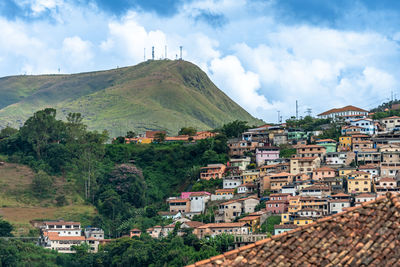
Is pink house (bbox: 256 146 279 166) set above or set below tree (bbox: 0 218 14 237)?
above

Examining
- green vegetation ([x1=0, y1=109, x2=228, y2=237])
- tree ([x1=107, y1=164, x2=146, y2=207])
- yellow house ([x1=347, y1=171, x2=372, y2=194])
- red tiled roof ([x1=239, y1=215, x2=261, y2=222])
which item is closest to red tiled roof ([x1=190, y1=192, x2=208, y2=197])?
green vegetation ([x1=0, y1=109, x2=228, y2=237])

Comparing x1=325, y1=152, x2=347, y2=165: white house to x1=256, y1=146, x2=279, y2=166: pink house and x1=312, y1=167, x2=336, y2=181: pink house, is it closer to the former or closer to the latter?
x1=312, y1=167, x2=336, y2=181: pink house

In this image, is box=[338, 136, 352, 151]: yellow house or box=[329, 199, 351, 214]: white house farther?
box=[338, 136, 352, 151]: yellow house

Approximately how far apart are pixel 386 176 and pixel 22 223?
30980 millimetres

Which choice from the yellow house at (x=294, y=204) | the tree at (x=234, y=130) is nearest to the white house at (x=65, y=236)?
the yellow house at (x=294, y=204)

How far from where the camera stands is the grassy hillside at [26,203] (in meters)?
62.0

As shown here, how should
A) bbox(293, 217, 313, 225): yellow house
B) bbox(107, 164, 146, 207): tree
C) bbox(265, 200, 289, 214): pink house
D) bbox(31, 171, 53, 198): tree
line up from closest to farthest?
bbox(293, 217, 313, 225): yellow house < bbox(265, 200, 289, 214): pink house < bbox(107, 164, 146, 207): tree < bbox(31, 171, 53, 198): tree

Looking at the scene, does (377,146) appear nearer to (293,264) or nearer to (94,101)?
(293,264)

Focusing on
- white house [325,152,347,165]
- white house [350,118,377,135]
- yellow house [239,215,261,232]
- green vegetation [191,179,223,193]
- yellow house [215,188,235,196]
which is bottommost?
yellow house [239,215,261,232]

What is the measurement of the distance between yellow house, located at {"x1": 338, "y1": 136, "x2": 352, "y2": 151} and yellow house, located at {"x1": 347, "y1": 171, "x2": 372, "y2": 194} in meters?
10.6

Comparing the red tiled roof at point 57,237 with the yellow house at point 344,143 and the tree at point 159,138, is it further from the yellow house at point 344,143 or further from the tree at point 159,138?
the yellow house at point 344,143

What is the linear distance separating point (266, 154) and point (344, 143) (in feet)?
25.2

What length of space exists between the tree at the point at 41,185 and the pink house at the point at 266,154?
20.5 meters

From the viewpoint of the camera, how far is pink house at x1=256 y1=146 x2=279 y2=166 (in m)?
69.5
